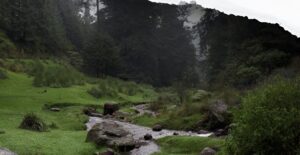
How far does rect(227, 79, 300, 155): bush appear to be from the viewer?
2223 centimetres

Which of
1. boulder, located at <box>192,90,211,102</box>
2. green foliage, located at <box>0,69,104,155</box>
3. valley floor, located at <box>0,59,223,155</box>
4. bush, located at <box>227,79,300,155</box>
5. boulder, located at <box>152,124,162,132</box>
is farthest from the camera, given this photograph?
boulder, located at <box>192,90,211,102</box>

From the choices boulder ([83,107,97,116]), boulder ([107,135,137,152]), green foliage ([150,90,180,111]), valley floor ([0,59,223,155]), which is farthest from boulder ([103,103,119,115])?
boulder ([107,135,137,152])

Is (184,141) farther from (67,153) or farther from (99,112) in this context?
(99,112)

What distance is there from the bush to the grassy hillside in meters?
13.4

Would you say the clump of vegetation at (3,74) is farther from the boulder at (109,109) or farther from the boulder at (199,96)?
the boulder at (199,96)

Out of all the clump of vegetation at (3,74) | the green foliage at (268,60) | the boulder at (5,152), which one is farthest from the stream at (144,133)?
the clump of vegetation at (3,74)

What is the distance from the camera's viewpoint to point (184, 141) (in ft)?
132

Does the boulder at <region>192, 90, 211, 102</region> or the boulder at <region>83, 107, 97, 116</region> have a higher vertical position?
the boulder at <region>192, 90, 211, 102</region>

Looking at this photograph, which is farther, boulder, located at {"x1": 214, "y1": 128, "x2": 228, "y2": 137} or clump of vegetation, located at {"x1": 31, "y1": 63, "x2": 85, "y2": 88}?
clump of vegetation, located at {"x1": 31, "y1": 63, "x2": 85, "y2": 88}

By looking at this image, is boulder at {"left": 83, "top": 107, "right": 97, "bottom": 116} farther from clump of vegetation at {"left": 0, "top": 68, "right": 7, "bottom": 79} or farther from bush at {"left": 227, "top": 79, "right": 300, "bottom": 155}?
bush at {"left": 227, "top": 79, "right": 300, "bottom": 155}

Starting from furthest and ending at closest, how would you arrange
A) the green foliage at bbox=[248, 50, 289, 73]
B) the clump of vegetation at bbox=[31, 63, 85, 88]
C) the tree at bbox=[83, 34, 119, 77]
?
1. the tree at bbox=[83, 34, 119, 77]
2. the clump of vegetation at bbox=[31, 63, 85, 88]
3. the green foliage at bbox=[248, 50, 289, 73]

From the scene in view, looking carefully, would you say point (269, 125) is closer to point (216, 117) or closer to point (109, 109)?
point (216, 117)

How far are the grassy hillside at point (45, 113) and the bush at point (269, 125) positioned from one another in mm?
13385

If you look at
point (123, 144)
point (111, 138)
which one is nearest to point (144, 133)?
point (111, 138)
